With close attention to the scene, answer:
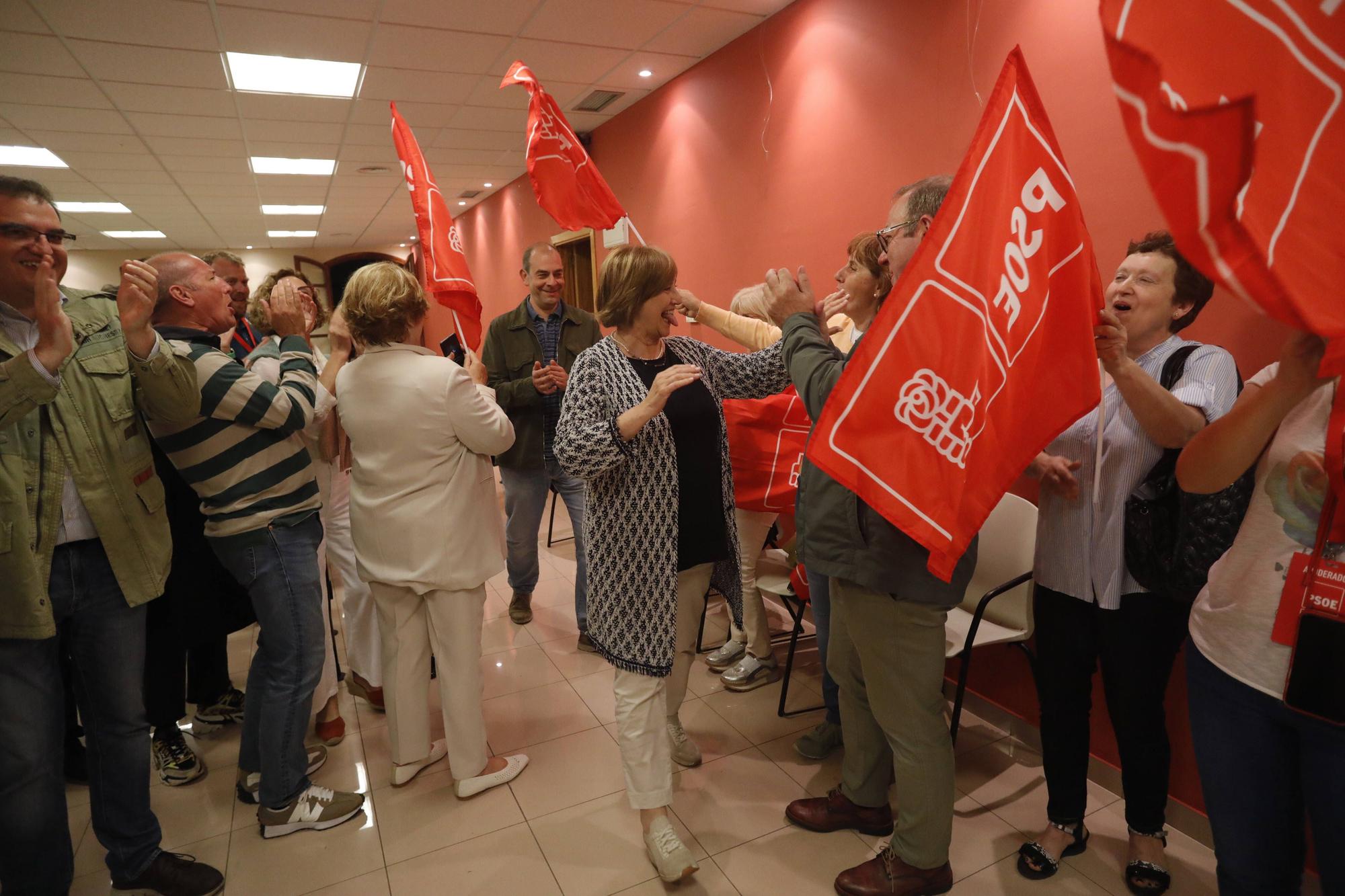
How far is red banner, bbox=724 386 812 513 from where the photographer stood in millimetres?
2777

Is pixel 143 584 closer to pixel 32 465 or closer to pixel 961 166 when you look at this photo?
pixel 32 465

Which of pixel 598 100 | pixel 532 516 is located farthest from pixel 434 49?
pixel 532 516

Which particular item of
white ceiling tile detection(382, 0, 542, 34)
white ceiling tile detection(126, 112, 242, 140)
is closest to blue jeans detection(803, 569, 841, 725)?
white ceiling tile detection(382, 0, 542, 34)

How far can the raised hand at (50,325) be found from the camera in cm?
138

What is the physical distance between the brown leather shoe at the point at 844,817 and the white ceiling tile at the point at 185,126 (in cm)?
591

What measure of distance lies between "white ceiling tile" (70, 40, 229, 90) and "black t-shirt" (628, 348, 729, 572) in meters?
A: 3.93

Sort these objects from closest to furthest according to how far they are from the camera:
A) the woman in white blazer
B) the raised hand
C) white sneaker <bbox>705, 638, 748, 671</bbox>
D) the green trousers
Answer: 1. the raised hand
2. the green trousers
3. the woman in white blazer
4. white sneaker <bbox>705, 638, 748, 671</bbox>

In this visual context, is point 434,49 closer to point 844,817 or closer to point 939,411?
point 939,411

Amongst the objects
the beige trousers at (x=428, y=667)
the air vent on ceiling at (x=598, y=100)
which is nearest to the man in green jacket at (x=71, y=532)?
the beige trousers at (x=428, y=667)

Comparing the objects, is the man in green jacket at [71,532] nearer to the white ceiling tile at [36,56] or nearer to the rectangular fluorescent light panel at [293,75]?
the white ceiling tile at [36,56]

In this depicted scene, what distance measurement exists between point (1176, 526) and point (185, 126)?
257 inches

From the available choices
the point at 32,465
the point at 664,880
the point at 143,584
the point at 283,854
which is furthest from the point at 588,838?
the point at 32,465

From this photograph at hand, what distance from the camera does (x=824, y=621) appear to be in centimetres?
243

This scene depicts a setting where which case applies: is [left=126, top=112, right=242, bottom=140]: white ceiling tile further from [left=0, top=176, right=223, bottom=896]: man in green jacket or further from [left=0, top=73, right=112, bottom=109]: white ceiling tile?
[left=0, top=176, right=223, bottom=896]: man in green jacket
